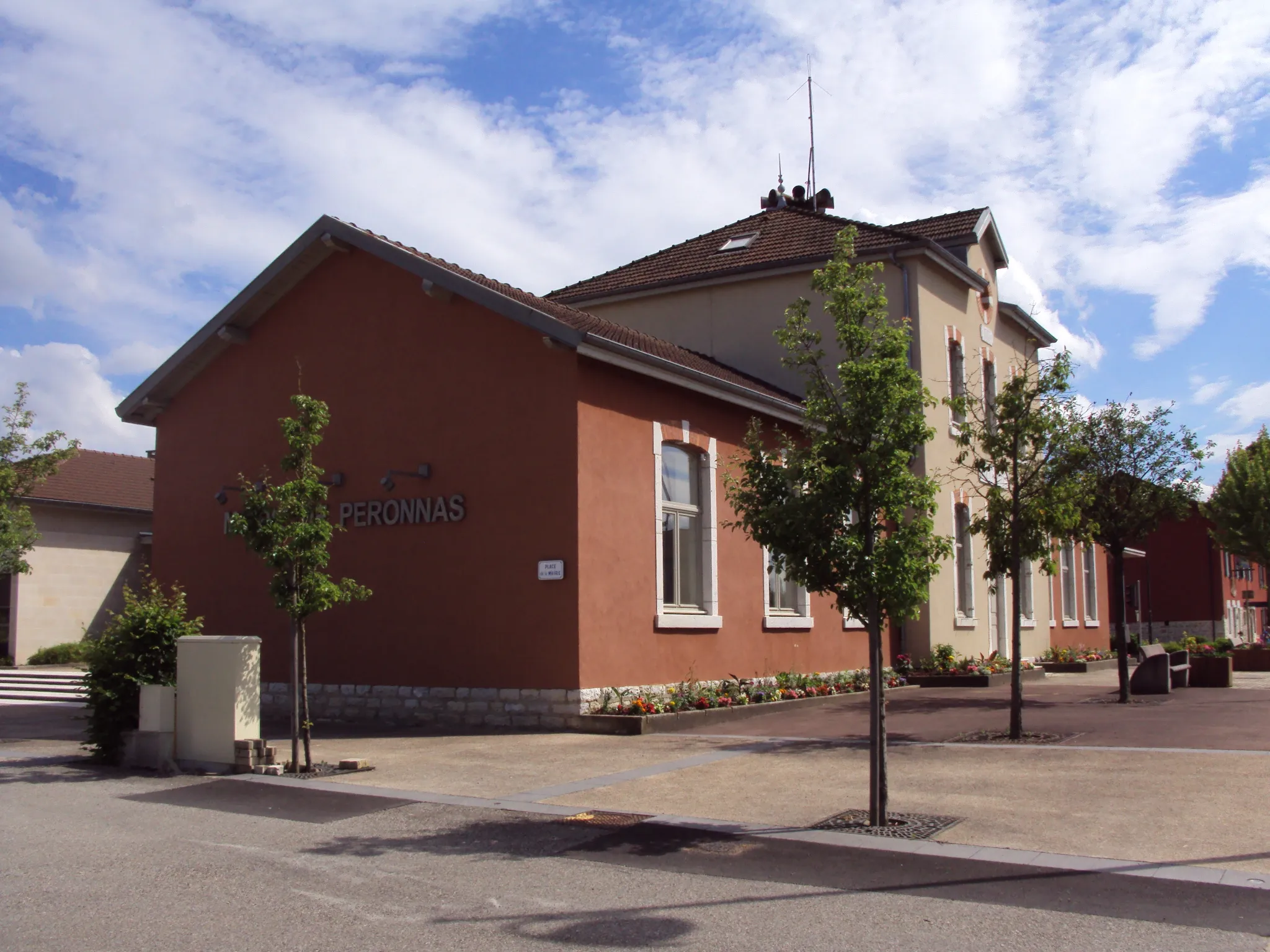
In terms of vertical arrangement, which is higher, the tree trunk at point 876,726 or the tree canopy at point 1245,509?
the tree canopy at point 1245,509

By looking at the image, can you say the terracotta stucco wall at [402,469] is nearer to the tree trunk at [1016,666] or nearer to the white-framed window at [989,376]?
the tree trunk at [1016,666]

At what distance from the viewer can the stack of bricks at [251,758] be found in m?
11.1

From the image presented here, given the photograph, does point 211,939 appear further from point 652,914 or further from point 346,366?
point 346,366

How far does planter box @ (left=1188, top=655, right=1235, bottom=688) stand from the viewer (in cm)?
1998

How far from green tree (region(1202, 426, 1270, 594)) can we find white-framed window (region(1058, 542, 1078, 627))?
433 cm

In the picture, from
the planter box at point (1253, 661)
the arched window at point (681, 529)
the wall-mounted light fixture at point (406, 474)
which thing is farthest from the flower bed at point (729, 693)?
the planter box at point (1253, 661)

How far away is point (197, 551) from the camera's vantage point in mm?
18047

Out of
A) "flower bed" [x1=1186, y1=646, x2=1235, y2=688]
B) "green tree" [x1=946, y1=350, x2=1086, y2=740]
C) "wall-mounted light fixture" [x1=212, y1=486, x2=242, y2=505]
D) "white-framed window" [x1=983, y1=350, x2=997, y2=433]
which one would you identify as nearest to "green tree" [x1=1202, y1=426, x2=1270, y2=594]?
"white-framed window" [x1=983, y1=350, x2=997, y2=433]

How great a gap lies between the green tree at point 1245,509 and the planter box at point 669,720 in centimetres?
2096

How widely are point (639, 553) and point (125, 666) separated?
6.28 metres

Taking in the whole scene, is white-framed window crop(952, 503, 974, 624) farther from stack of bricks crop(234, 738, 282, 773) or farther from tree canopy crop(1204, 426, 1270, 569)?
stack of bricks crop(234, 738, 282, 773)

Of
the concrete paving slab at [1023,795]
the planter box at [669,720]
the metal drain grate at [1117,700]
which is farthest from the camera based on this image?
the metal drain grate at [1117,700]

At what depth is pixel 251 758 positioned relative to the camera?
11.1 meters

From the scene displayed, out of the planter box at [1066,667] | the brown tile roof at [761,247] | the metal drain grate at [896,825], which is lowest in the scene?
the planter box at [1066,667]
